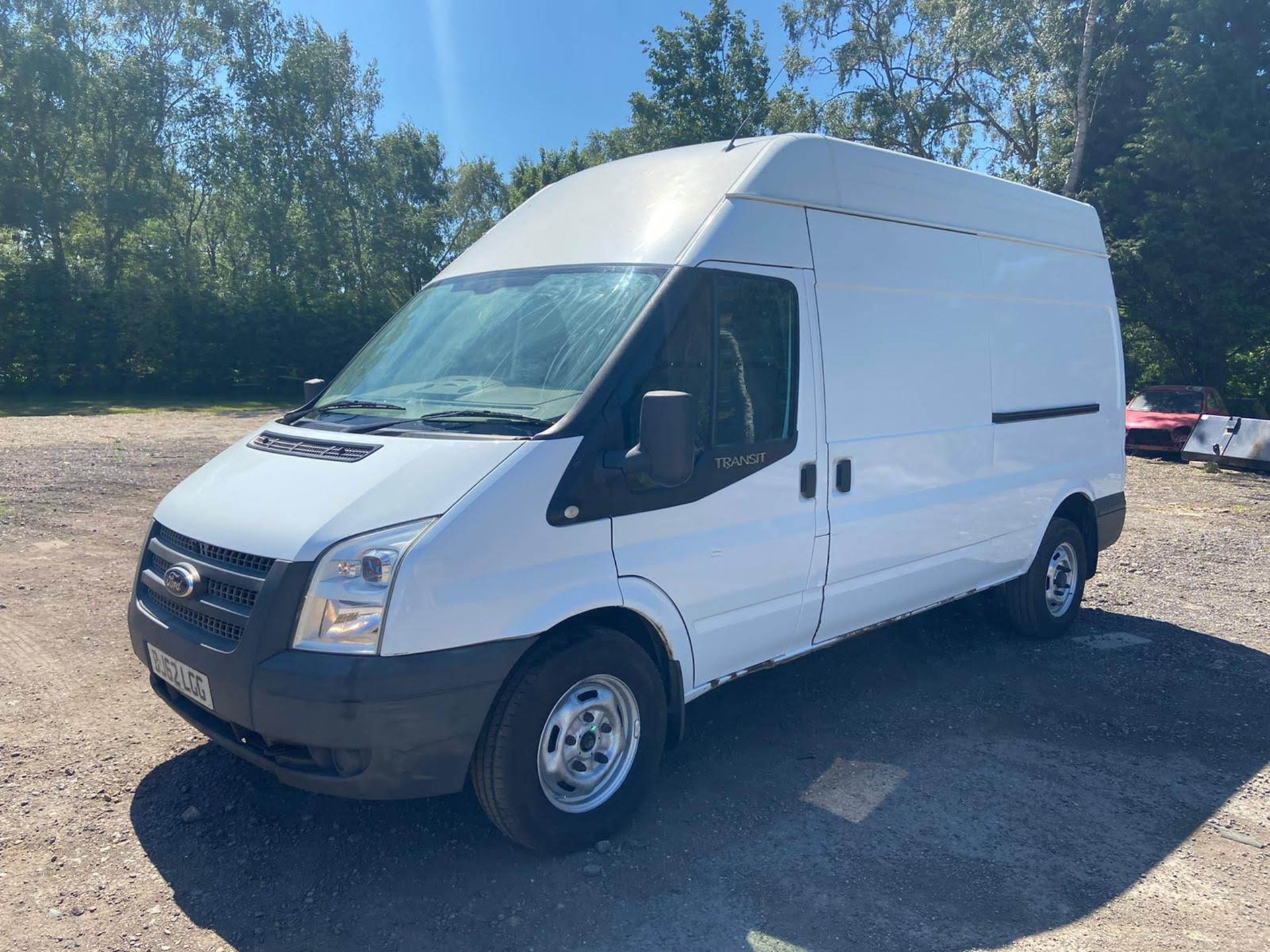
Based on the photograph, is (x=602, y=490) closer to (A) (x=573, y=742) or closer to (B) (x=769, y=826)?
(A) (x=573, y=742)

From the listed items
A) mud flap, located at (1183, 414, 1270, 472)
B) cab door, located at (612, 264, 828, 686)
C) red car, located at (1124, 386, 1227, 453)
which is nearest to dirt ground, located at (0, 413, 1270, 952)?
cab door, located at (612, 264, 828, 686)

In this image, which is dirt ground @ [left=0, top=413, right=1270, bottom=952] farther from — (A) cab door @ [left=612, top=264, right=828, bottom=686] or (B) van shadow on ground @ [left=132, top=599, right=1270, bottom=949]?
(A) cab door @ [left=612, top=264, right=828, bottom=686]

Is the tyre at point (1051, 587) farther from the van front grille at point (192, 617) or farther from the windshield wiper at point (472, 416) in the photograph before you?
the van front grille at point (192, 617)

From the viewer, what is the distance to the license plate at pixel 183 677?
11.2 feet

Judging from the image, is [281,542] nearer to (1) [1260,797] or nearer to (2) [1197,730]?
(1) [1260,797]

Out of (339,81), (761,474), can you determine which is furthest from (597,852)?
(339,81)

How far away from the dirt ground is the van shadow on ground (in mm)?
12

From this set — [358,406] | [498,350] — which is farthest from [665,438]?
[358,406]

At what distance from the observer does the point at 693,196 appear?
4227 mm

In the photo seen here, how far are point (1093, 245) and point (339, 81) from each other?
3450cm

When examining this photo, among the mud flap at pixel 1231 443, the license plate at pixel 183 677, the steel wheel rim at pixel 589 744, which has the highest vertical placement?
the license plate at pixel 183 677

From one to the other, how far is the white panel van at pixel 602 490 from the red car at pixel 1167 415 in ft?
47.6

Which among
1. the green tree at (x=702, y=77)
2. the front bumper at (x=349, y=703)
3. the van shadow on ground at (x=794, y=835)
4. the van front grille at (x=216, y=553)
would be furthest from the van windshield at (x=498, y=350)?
the green tree at (x=702, y=77)

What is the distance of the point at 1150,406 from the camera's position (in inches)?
744
